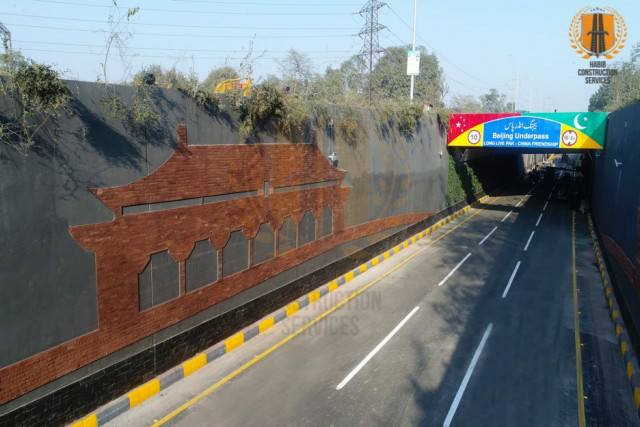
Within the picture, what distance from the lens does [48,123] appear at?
23.1 feet

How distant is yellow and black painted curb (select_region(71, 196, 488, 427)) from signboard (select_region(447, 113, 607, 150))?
43.3 feet

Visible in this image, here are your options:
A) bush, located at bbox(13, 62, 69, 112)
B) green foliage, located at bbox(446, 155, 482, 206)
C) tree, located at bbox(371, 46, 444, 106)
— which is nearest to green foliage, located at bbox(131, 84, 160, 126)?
bush, located at bbox(13, 62, 69, 112)

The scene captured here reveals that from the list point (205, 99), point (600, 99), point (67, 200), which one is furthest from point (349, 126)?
point (600, 99)

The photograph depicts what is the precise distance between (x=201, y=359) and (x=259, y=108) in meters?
5.62

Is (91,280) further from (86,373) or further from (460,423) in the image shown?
(460,423)

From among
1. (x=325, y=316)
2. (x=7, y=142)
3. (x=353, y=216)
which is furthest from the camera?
(x=353, y=216)

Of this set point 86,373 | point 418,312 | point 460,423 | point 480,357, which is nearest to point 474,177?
point 418,312

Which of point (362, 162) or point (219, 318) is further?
point (362, 162)

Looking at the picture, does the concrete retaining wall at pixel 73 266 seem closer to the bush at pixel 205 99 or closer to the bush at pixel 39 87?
the bush at pixel 205 99

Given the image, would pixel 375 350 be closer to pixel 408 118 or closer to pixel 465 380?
pixel 465 380

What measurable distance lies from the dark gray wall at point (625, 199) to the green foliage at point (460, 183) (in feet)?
28.5

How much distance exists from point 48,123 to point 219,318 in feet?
18.0

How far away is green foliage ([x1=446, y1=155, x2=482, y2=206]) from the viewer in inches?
1131

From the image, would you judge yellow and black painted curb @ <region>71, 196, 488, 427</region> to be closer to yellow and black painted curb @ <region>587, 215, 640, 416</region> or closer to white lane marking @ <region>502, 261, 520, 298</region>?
white lane marking @ <region>502, 261, 520, 298</region>
